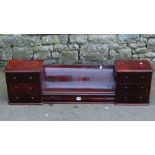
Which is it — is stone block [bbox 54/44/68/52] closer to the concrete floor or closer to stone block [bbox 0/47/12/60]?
stone block [bbox 0/47/12/60]

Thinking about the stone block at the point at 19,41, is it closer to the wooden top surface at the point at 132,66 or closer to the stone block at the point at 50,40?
the stone block at the point at 50,40

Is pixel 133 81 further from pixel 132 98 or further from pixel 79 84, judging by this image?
pixel 79 84

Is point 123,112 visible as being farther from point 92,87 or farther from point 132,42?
point 132,42

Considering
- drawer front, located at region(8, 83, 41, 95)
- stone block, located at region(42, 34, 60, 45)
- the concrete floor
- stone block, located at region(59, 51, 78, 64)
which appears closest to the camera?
the concrete floor

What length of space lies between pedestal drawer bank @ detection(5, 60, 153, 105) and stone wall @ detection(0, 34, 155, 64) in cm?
56

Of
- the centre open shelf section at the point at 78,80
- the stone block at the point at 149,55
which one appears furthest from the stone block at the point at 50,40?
the stone block at the point at 149,55

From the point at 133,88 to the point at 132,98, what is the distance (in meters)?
0.13

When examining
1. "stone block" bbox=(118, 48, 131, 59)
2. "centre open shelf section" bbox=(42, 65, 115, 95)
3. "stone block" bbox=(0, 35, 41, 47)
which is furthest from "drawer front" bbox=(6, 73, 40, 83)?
"stone block" bbox=(118, 48, 131, 59)

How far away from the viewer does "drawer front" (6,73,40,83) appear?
129 inches

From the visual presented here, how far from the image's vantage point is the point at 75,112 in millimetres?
3324

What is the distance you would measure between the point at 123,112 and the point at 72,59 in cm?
116

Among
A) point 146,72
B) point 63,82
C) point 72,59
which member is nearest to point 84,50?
point 72,59

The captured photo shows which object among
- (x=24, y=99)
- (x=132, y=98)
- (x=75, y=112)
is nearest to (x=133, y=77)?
(x=132, y=98)

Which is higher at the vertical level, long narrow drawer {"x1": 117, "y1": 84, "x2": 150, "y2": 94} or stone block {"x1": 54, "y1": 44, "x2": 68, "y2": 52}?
stone block {"x1": 54, "y1": 44, "x2": 68, "y2": 52}
